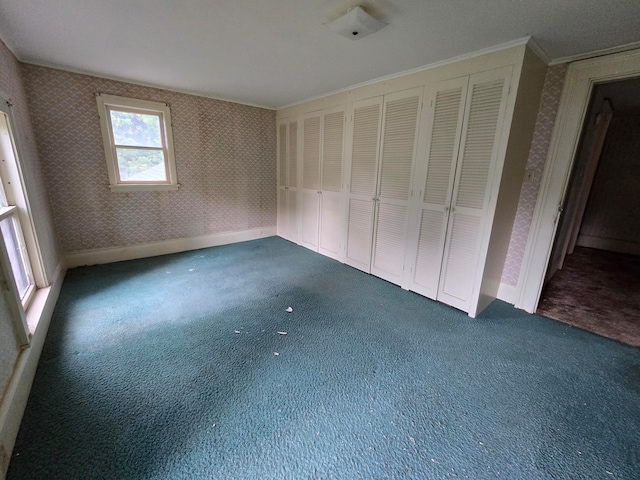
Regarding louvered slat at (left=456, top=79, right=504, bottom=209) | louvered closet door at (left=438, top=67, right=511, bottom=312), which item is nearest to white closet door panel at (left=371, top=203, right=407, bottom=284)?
louvered closet door at (left=438, top=67, right=511, bottom=312)

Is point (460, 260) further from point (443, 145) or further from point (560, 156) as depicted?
point (560, 156)

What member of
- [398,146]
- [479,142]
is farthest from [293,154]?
[479,142]

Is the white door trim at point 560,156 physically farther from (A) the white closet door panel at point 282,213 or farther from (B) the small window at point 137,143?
(B) the small window at point 137,143

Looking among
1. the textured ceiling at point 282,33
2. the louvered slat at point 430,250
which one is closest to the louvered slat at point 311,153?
the textured ceiling at point 282,33

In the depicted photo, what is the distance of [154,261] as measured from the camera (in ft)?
12.0

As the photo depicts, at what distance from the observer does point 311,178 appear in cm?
412

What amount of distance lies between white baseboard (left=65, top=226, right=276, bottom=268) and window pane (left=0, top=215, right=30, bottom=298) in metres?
1.15

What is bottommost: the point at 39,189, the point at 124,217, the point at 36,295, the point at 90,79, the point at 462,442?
the point at 462,442

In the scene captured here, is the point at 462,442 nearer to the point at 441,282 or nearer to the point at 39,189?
the point at 441,282

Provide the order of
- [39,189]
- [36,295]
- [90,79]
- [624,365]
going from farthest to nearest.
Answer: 1. [90,79]
2. [39,189]
3. [36,295]
4. [624,365]

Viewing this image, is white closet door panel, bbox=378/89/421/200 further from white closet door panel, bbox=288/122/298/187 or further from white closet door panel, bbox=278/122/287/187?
white closet door panel, bbox=278/122/287/187

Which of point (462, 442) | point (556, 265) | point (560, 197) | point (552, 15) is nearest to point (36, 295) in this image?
point (462, 442)

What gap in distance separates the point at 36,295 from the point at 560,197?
15.3 feet

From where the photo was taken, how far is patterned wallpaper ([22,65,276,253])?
300 cm
